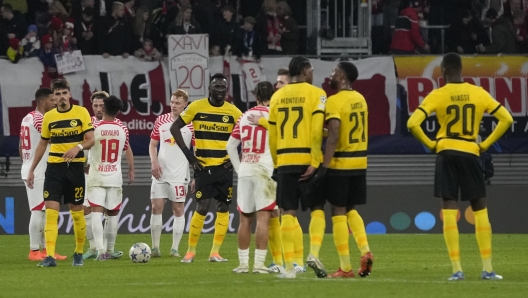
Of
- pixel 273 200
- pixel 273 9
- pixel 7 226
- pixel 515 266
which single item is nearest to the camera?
pixel 273 200

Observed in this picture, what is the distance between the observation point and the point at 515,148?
24172mm

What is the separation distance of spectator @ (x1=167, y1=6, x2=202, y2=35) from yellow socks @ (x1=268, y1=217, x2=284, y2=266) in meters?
11.8

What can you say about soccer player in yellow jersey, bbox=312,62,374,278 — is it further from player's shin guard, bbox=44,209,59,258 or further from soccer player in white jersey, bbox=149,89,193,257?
soccer player in white jersey, bbox=149,89,193,257

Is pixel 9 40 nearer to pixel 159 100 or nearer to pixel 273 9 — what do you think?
pixel 159 100

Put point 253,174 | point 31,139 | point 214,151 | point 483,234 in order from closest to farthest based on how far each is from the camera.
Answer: point 483,234
point 253,174
point 214,151
point 31,139

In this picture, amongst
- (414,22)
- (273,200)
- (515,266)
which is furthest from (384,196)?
(273,200)

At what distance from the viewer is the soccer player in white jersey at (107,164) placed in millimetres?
15039

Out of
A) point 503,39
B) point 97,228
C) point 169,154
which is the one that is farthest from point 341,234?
point 503,39

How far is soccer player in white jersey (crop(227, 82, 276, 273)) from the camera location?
40.0 feet

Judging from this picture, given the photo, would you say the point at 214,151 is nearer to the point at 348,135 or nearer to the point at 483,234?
the point at 348,135

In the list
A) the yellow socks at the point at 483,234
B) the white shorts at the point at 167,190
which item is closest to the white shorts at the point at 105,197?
the white shorts at the point at 167,190

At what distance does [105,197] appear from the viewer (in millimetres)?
15188

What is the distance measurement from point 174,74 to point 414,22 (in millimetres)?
5532

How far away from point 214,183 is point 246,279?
9.69ft
